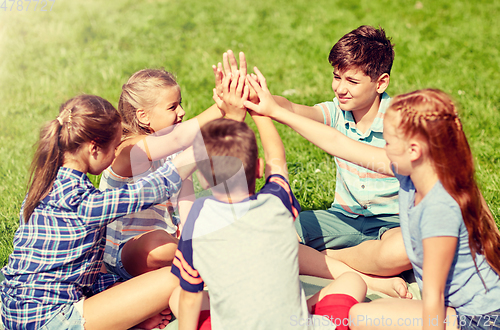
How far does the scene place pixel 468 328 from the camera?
Answer: 2.12 m

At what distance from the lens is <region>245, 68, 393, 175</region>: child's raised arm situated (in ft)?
8.14

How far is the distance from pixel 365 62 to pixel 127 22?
608 cm

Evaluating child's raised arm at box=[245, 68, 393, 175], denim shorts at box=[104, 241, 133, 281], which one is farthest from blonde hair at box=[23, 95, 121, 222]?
child's raised arm at box=[245, 68, 393, 175]

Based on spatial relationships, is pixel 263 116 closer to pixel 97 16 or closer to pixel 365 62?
pixel 365 62

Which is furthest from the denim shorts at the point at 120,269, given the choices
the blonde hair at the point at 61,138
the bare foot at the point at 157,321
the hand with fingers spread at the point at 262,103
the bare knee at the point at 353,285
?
the bare knee at the point at 353,285

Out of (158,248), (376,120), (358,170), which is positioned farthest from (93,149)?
(376,120)

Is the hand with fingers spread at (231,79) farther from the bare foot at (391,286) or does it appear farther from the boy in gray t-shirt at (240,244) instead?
the bare foot at (391,286)

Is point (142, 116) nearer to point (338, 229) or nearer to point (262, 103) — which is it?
point (262, 103)

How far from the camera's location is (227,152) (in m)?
1.89

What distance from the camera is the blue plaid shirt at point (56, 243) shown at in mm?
2229

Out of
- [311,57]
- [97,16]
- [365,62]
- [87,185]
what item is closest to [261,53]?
[311,57]

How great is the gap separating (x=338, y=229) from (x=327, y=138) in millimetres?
917

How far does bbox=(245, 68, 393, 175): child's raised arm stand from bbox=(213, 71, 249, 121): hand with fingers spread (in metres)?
0.15

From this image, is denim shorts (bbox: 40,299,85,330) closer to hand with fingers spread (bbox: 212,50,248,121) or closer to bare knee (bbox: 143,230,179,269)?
bare knee (bbox: 143,230,179,269)
